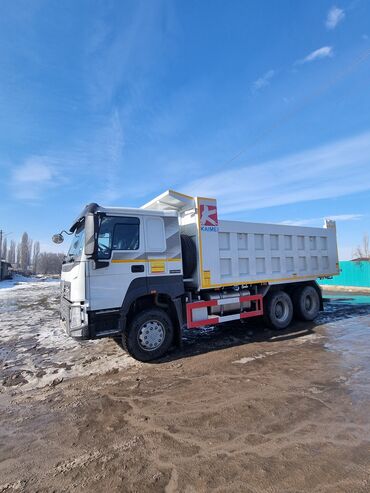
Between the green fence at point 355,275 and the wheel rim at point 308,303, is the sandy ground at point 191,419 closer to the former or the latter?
the wheel rim at point 308,303

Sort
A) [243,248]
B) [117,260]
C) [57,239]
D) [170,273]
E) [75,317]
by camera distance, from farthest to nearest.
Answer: [243,248] < [57,239] < [170,273] < [117,260] < [75,317]

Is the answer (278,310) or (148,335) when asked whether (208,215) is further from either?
(278,310)

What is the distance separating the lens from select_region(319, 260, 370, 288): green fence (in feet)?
69.4

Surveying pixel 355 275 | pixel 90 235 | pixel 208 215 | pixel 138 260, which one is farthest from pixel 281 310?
pixel 355 275

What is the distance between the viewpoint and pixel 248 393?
15.0ft

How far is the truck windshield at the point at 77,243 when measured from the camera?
6224 millimetres

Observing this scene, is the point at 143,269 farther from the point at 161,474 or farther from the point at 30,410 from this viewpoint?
the point at 161,474

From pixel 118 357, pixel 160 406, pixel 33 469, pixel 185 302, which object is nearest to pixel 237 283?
pixel 185 302

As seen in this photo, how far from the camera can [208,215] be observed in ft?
24.1

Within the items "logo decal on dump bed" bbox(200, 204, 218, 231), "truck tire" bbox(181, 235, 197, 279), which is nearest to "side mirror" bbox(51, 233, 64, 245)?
"truck tire" bbox(181, 235, 197, 279)

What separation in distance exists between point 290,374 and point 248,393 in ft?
3.58

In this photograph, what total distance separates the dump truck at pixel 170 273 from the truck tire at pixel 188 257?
0.02 m

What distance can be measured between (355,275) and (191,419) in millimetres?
21424

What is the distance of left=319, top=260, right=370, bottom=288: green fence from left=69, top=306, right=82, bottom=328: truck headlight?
63.5 feet
